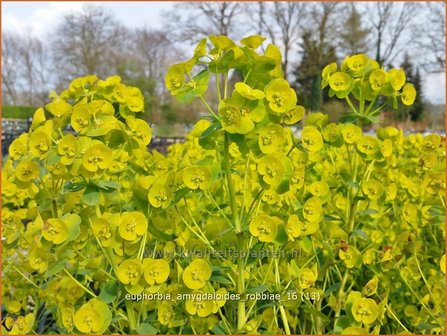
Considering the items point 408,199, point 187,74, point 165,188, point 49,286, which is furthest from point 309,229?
point 408,199

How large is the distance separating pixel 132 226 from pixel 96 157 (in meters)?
0.17

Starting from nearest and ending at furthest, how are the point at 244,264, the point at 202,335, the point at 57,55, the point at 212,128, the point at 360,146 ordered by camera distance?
the point at 212,128 < the point at 244,264 < the point at 202,335 < the point at 360,146 < the point at 57,55

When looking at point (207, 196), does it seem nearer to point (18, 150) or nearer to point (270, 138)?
point (270, 138)

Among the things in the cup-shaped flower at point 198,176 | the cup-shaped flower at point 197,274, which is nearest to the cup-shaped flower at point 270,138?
the cup-shaped flower at point 198,176

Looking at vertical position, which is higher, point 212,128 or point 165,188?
point 212,128

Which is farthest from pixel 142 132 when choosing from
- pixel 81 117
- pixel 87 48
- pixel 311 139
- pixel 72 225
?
pixel 87 48

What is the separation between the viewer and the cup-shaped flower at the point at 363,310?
1.10m

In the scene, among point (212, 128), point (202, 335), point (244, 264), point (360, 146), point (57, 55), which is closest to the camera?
point (212, 128)

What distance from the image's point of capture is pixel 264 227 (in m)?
1.04

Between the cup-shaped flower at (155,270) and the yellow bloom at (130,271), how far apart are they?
2 centimetres

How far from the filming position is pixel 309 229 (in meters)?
1.17

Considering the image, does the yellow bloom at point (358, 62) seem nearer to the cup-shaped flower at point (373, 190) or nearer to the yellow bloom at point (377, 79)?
the yellow bloom at point (377, 79)

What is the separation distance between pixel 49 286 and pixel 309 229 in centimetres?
66

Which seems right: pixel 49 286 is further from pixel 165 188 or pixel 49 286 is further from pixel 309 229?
pixel 309 229
